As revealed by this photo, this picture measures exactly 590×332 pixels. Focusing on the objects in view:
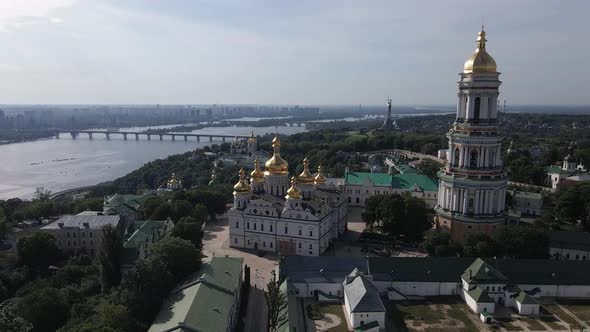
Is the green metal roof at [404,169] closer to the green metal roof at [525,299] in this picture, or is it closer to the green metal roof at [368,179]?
the green metal roof at [368,179]

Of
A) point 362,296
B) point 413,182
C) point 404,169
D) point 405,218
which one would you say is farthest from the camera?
point 404,169

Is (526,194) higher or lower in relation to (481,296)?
higher

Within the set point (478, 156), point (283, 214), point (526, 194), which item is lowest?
point (526, 194)

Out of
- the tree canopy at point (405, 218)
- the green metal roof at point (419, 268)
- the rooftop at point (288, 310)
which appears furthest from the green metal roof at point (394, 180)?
the rooftop at point (288, 310)

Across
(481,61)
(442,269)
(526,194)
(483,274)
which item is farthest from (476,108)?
(526,194)

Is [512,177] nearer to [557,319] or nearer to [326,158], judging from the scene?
[326,158]

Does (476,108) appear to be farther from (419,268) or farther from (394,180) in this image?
(394,180)

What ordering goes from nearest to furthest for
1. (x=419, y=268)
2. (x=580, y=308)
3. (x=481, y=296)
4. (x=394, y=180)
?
1. (x=481, y=296)
2. (x=580, y=308)
3. (x=419, y=268)
4. (x=394, y=180)

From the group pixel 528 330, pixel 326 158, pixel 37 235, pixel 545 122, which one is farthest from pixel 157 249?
pixel 545 122
